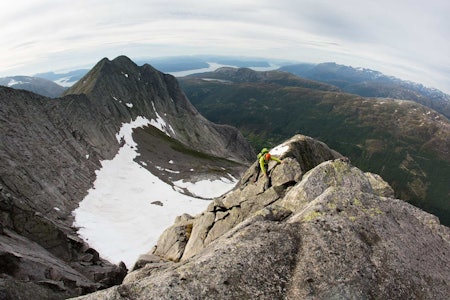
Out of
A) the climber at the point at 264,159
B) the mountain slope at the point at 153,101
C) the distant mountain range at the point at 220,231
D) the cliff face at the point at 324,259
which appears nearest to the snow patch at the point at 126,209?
the distant mountain range at the point at 220,231

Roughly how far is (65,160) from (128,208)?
19535 mm

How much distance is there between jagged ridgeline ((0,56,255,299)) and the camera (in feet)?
78.7

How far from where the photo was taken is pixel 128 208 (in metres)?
59.0

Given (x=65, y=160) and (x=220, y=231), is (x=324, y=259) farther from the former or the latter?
(x=65, y=160)

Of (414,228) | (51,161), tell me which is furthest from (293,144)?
(51,161)

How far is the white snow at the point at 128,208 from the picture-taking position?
145 ft

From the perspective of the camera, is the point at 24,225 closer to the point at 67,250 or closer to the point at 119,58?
the point at 67,250

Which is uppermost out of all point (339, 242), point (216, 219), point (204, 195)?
point (339, 242)

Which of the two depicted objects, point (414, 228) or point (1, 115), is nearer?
point (414, 228)

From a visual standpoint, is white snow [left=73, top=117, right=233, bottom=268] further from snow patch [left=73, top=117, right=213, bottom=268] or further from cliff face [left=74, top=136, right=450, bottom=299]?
cliff face [left=74, top=136, right=450, bottom=299]

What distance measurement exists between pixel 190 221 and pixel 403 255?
77.7ft

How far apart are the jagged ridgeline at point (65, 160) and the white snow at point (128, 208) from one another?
241 cm

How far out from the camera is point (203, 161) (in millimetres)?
113812

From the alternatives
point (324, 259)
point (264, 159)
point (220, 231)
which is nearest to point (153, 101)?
point (264, 159)
